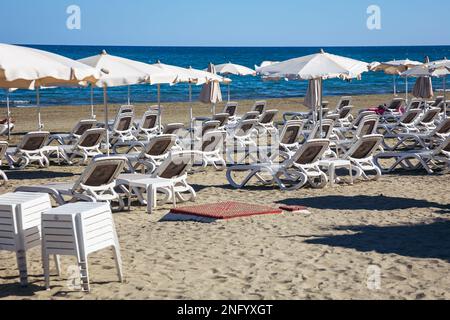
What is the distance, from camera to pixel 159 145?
11.5m

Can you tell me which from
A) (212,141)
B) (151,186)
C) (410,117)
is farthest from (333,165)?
(410,117)

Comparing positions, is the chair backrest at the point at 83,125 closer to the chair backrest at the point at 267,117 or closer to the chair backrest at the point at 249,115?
the chair backrest at the point at 249,115

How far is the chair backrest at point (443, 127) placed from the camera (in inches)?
519

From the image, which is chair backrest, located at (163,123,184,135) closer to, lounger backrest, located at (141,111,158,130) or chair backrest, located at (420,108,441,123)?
lounger backrest, located at (141,111,158,130)

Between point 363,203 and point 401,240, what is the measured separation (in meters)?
2.07

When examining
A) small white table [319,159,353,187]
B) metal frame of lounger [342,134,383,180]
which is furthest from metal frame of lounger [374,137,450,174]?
small white table [319,159,353,187]

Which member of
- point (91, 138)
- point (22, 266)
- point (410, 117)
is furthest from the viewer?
point (410, 117)

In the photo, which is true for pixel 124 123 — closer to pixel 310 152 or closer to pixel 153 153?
pixel 153 153

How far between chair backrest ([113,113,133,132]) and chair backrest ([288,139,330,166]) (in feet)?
18.0

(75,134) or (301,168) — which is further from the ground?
(75,134)

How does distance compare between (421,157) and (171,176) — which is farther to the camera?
(421,157)

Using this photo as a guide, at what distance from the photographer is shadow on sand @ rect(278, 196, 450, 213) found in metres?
9.09

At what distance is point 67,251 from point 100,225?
0.30m
